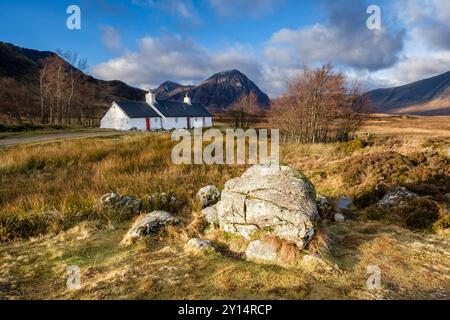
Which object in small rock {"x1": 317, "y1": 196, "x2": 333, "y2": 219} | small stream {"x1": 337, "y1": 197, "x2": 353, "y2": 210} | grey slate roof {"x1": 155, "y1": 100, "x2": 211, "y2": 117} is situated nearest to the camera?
small rock {"x1": 317, "y1": 196, "x2": 333, "y2": 219}

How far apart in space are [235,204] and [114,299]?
2849 mm

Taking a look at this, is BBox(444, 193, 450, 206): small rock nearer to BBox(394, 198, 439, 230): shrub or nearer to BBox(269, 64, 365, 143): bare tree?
BBox(394, 198, 439, 230): shrub

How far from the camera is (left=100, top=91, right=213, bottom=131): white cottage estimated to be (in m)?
49.4

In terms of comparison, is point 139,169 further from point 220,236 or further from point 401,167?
point 401,167

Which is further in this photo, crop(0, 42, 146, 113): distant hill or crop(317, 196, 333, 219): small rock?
crop(0, 42, 146, 113): distant hill

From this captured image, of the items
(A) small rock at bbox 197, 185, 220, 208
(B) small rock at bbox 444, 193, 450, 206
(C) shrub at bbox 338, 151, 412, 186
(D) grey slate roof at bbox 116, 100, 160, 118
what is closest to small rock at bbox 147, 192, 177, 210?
(A) small rock at bbox 197, 185, 220, 208

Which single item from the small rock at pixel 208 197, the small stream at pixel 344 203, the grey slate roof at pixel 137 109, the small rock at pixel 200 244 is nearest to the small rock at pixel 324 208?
A: the small stream at pixel 344 203

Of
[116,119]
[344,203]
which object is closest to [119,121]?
[116,119]

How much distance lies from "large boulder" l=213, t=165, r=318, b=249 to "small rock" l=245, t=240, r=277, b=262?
0.30 meters

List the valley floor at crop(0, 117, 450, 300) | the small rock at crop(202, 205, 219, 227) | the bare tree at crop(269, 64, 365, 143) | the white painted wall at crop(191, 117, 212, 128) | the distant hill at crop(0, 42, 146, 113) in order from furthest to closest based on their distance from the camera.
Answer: the distant hill at crop(0, 42, 146, 113) < the white painted wall at crop(191, 117, 212, 128) < the bare tree at crop(269, 64, 365, 143) < the small rock at crop(202, 205, 219, 227) < the valley floor at crop(0, 117, 450, 300)

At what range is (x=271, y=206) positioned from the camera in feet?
18.5

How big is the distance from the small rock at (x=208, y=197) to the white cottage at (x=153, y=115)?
4300 cm

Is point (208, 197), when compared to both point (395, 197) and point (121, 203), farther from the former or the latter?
point (395, 197)

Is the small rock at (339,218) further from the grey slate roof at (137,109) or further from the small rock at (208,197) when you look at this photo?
the grey slate roof at (137,109)
